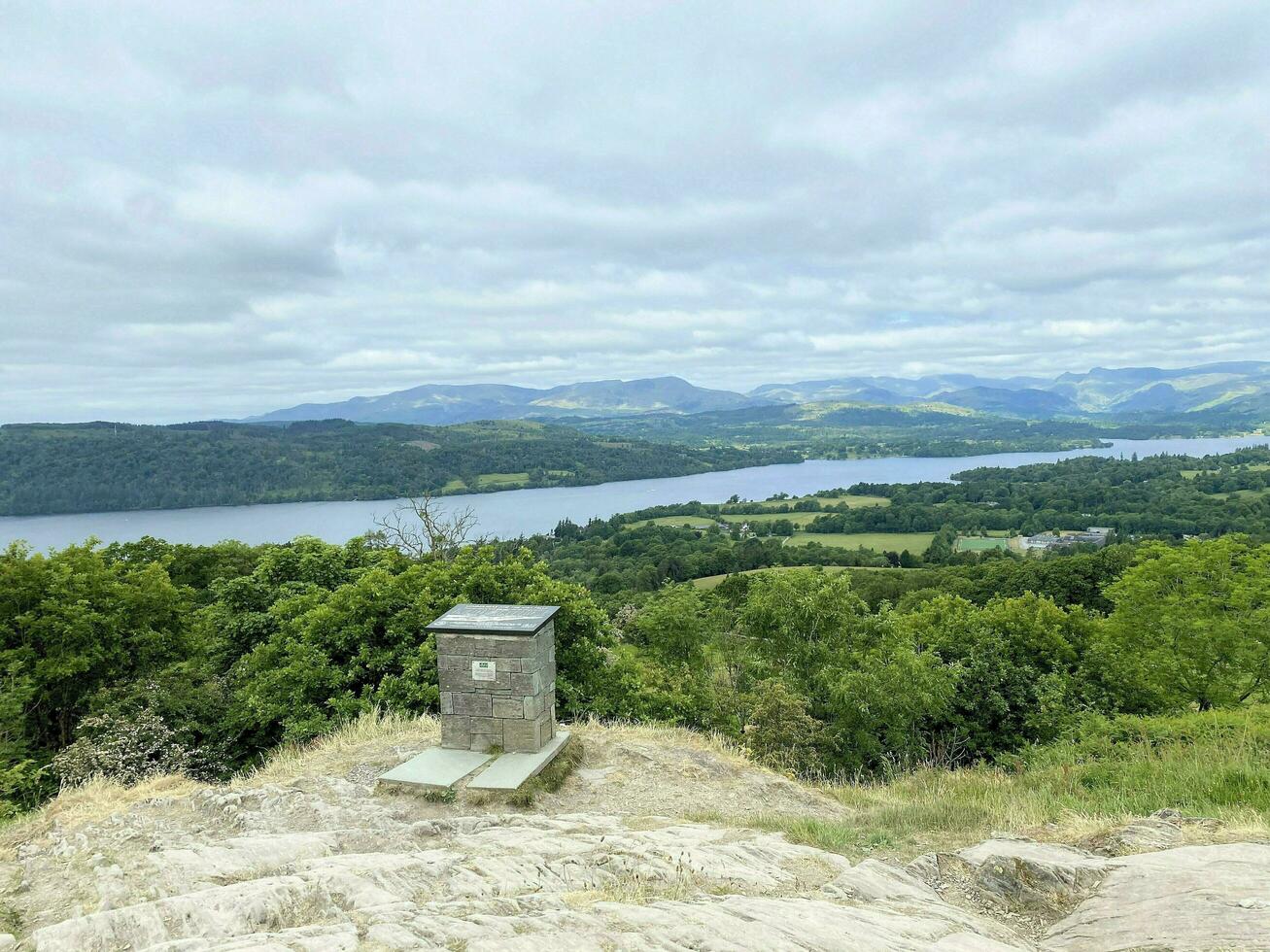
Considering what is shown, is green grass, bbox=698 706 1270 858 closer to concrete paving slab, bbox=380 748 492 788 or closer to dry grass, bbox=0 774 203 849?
concrete paving slab, bbox=380 748 492 788

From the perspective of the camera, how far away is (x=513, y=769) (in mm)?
9148

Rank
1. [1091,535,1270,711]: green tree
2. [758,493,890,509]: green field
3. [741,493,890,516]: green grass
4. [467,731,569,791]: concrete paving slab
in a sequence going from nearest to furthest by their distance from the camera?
[467,731,569,791]: concrete paving slab → [1091,535,1270,711]: green tree → [741,493,890,516]: green grass → [758,493,890,509]: green field

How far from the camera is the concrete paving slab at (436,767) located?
8.86 meters

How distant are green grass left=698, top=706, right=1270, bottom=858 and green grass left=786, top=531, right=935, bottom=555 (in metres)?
83.0

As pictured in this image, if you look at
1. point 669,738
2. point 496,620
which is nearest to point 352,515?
point 669,738

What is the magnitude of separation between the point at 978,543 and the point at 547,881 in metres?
98.7

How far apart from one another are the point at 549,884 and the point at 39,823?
6.38 metres

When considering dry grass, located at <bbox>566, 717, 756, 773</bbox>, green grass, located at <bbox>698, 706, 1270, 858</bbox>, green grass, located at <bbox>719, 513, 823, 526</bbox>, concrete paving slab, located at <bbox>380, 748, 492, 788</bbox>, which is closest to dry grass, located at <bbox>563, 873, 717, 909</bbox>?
green grass, located at <bbox>698, 706, 1270, 858</bbox>

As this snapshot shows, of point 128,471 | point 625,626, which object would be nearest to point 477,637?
point 625,626

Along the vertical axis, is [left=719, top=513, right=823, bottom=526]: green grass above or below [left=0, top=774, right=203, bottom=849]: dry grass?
below

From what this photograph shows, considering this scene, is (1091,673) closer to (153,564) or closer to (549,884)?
(549,884)

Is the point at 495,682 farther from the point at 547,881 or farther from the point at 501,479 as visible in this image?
the point at 501,479

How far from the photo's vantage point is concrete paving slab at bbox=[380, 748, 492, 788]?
8.86 meters

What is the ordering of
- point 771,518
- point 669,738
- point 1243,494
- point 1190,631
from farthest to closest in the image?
point 771,518 < point 1243,494 < point 1190,631 < point 669,738
